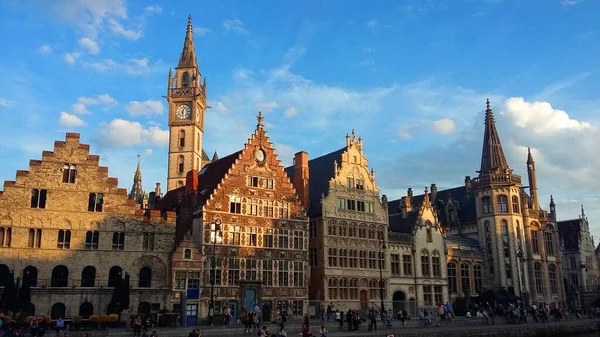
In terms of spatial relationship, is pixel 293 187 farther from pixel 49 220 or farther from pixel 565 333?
pixel 565 333

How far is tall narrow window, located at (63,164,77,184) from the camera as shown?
150 ft

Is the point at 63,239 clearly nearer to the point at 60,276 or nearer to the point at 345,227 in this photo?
the point at 60,276

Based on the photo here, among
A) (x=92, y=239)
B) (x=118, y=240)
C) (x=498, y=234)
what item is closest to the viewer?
(x=92, y=239)

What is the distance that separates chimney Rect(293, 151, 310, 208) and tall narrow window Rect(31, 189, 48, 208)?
24121 mm

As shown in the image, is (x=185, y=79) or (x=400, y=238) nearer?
(x=400, y=238)

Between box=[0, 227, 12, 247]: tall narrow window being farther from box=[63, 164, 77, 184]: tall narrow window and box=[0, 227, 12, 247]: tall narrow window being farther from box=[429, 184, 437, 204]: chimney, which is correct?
box=[429, 184, 437, 204]: chimney

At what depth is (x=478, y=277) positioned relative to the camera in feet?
245

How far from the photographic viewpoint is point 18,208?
4356cm

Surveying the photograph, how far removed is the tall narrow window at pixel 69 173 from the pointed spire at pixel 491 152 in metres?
55.9

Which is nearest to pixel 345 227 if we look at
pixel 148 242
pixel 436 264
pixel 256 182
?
pixel 256 182

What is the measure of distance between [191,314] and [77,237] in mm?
11056

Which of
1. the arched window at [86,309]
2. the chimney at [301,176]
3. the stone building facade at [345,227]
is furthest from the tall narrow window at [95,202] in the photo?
the stone building facade at [345,227]

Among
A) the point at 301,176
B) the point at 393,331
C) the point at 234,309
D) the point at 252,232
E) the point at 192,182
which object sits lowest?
the point at 393,331

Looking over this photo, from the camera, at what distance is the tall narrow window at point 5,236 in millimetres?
42719
